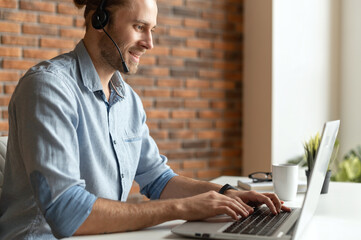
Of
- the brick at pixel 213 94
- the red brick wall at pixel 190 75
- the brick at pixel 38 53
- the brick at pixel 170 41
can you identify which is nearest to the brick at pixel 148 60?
the red brick wall at pixel 190 75

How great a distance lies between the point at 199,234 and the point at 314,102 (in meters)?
2.77

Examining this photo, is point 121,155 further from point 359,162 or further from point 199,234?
point 359,162

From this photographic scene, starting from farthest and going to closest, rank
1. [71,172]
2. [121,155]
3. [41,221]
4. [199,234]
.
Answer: [121,155]
[41,221]
[71,172]
[199,234]

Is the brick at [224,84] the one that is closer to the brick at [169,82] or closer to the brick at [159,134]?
the brick at [169,82]

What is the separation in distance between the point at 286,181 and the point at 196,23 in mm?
2065

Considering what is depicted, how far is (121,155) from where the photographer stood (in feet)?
5.30

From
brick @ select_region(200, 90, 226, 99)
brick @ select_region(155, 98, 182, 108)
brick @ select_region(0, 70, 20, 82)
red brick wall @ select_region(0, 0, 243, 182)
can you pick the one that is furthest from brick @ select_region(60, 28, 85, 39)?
brick @ select_region(200, 90, 226, 99)

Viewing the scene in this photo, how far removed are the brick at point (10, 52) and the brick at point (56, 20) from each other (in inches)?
8.7

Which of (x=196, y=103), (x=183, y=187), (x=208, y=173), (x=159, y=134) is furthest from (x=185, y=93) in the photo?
(x=183, y=187)

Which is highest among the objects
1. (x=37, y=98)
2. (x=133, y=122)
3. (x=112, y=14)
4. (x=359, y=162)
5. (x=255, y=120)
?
(x=112, y=14)

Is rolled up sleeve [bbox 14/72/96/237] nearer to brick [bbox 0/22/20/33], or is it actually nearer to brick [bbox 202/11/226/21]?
brick [bbox 0/22/20/33]

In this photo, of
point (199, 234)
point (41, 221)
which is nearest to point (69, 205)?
point (41, 221)

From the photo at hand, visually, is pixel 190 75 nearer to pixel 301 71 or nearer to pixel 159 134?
pixel 159 134

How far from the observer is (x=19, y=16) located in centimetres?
276
